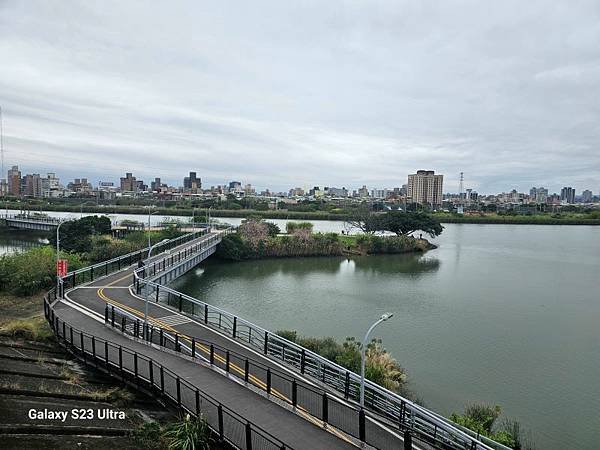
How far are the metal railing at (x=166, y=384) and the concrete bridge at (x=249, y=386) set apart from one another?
3cm

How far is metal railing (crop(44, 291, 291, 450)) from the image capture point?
10844mm

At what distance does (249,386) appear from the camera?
547 inches

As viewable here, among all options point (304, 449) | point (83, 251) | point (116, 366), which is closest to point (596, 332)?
point (304, 449)

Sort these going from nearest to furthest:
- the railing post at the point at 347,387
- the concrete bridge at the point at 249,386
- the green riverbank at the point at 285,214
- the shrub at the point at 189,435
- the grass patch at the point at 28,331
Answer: the shrub at the point at 189,435 < the concrete bridge at the point at 249,386 < the railing post at the point at 347,387 < the grass patch at the point at 28,331 < the green riverbank at the point at 285,214

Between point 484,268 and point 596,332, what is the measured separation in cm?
2848

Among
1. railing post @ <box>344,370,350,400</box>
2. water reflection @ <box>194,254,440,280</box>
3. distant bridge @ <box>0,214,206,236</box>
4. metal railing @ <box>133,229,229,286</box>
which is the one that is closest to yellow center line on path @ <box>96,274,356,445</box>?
railing post @ <box>344,370,350,400</box>

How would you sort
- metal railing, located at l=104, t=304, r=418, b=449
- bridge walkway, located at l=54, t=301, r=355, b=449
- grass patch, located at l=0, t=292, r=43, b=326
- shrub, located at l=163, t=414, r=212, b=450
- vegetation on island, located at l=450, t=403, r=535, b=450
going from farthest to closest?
grass patch, located at l=0, t=292, r=43, b=326, vegetation on island, located at l=450, t=403, r=535, b=450, metal railing, located at l=104, t=304, r=418, b=449, bridge walkway, located at l=54, t=301, r=355, b=449, shrub, located at l=163, t=414, r=212, b=450

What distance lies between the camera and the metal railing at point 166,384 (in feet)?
35.6

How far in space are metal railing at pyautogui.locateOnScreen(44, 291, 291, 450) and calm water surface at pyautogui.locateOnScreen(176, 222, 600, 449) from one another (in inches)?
453

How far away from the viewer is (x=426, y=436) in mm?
12445

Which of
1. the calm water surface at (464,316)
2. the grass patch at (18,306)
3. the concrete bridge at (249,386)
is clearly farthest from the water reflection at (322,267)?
the concrete bridge at (249,386)

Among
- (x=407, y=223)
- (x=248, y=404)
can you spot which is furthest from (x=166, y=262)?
(x=407, y=223)

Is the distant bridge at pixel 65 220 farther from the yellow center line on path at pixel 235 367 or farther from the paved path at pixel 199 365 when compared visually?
the yellow center line on path at pixel 235 367

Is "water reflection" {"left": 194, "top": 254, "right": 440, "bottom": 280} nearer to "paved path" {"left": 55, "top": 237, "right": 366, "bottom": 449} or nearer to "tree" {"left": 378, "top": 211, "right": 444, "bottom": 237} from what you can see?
"tree" {"left": 378, "top": 211, "right": 444, "bottom": 237}
